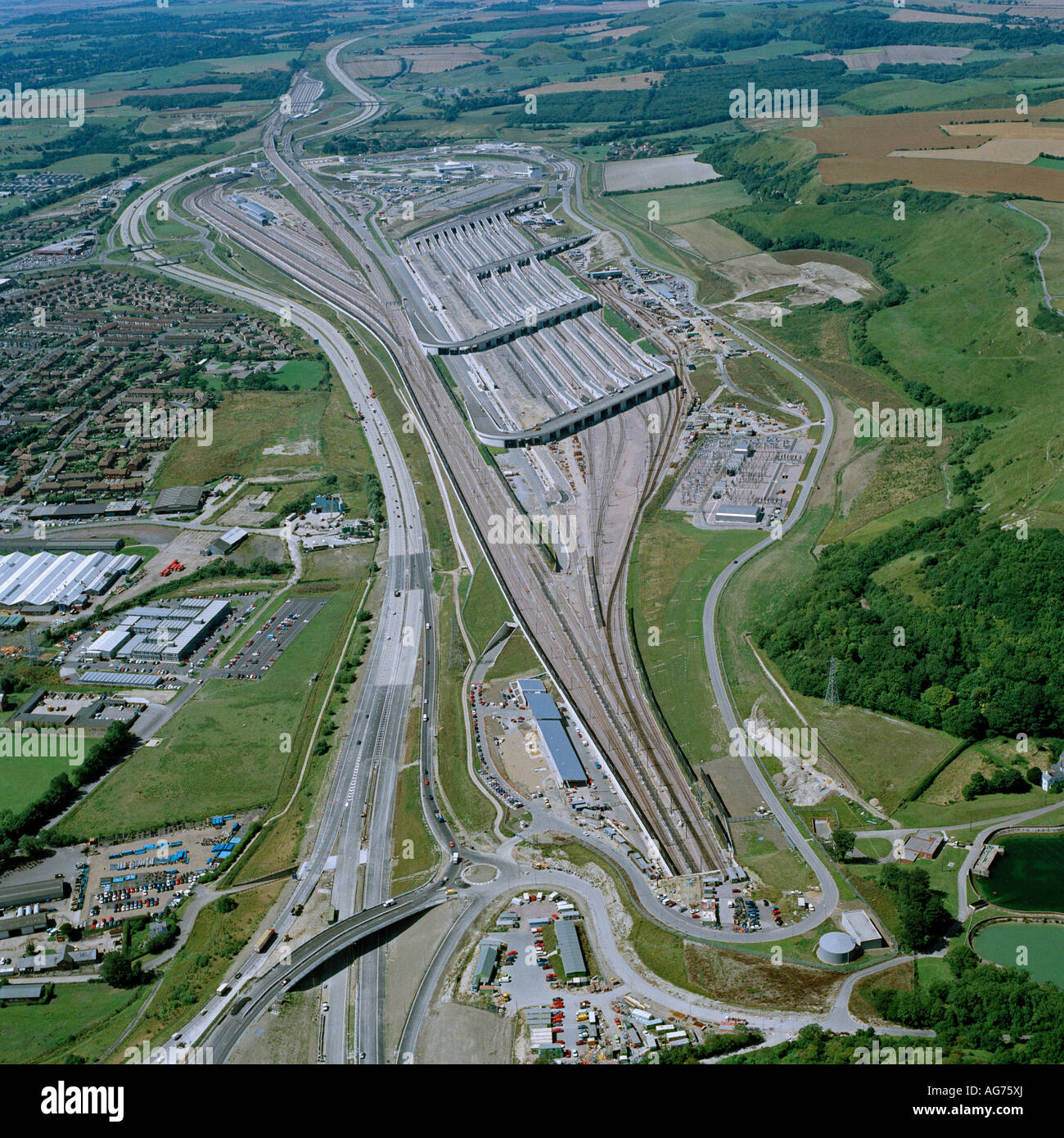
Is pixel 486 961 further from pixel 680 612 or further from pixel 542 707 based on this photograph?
pixel 680 612

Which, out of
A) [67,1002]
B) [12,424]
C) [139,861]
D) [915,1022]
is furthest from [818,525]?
[12,424]

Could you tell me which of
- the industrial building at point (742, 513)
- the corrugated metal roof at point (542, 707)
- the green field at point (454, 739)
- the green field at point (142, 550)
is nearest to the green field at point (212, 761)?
the green field at point (454, 739)

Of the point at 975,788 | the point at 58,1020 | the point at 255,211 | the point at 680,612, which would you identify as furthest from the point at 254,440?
the point at 255,211

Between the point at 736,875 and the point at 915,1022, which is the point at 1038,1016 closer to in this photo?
the point at 915,1022

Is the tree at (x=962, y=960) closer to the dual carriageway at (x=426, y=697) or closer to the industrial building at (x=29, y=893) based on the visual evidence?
the dual carriageway at (x=426, y=697)
